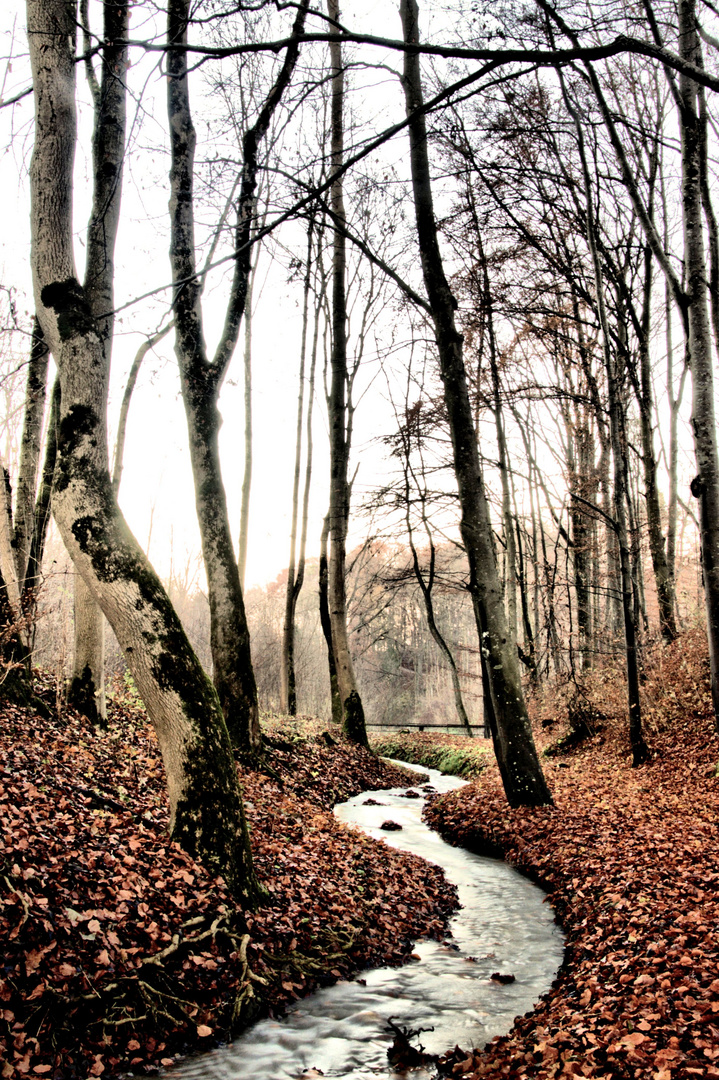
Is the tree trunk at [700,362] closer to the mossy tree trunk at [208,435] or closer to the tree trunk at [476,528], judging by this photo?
the tree trunk at [476,528]

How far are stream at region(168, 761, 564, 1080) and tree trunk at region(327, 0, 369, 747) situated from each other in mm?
7435

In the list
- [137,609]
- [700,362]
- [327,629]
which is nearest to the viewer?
[137,609]

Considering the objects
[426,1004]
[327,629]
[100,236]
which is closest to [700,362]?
[100,236]

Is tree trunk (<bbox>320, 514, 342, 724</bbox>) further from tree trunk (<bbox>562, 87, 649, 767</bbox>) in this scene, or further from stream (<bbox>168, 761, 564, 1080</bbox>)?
stream (<bbox>168, 761, 564, 1080</bbox>)

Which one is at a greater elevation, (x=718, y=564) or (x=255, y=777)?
Result: (x=718, y=564)

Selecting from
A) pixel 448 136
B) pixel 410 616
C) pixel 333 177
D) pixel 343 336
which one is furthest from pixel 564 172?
pixel 410 616

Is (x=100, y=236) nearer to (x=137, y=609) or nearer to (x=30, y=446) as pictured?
(x=30, y=446)

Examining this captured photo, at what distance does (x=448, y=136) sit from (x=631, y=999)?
39.8 feet

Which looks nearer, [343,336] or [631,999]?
[631,999]

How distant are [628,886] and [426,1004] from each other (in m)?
1.95

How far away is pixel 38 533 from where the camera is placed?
8227mm

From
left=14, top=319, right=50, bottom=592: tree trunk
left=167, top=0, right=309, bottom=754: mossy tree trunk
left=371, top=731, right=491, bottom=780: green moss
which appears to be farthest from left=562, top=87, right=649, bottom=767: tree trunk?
left=14, top=319, right=50, bottom=592: tree trunk

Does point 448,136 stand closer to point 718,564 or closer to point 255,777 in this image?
point 718,564

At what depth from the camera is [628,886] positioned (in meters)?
5.10
